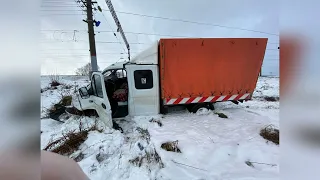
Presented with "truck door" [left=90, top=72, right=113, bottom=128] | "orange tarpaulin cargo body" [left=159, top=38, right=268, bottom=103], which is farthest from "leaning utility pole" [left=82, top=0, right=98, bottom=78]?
"orange tarpaulin cargo body" [left=159, top=38, right=268, bottom=103]

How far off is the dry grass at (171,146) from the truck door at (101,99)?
59.7 inches

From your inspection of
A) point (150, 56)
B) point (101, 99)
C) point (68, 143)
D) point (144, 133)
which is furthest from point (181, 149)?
point (150, 56)

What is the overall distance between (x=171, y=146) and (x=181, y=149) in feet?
0.62

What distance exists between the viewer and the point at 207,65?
15.1 ft

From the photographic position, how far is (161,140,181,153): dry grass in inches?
112

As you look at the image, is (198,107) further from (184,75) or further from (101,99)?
(101,99)

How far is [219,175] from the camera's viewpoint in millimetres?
2168

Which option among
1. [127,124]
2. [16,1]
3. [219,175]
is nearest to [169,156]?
[219,175]

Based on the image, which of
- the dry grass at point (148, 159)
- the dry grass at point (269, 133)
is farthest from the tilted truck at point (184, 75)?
the dry grass at point (148, 159)

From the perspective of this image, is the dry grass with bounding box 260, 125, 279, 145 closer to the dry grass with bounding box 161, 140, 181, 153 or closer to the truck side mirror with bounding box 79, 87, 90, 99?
the dry grass with bounding box 161, 140, 181, 153

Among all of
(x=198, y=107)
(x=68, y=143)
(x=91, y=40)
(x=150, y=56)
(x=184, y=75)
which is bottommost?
(x=68, y=143)

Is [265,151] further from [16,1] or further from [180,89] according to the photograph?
Result: [16,1]

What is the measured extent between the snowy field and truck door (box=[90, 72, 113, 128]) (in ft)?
1.13

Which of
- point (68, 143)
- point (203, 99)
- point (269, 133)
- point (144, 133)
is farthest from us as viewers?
point (203, 99)
